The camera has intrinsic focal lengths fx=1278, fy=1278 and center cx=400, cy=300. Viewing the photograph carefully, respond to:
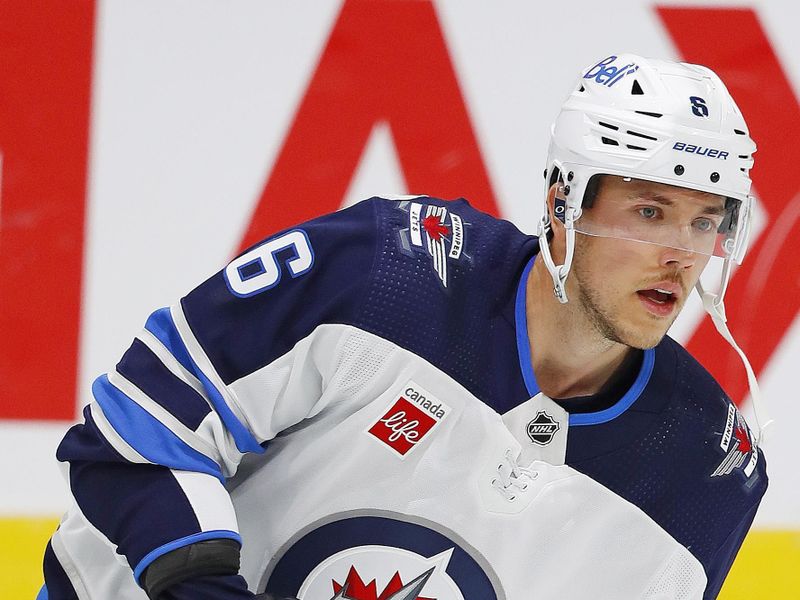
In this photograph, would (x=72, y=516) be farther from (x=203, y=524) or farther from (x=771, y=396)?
(x=771, y=396)

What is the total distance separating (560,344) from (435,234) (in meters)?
0.23

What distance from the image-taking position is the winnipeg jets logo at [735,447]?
70.9 inches

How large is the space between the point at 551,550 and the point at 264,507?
0.40m

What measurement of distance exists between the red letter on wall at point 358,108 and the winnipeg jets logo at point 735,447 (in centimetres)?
91

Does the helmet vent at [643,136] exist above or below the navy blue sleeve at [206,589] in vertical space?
above

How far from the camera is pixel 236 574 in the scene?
1.54 metres

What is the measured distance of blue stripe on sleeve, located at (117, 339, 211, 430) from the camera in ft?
5.03

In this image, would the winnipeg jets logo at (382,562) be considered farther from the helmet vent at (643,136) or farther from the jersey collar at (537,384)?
the helmet vent at (643,136)

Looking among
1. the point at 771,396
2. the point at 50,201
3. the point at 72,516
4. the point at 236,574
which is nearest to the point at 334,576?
the point at 236,574

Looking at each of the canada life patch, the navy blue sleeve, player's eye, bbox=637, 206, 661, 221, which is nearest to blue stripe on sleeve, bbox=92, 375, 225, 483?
the navy blue sleeve

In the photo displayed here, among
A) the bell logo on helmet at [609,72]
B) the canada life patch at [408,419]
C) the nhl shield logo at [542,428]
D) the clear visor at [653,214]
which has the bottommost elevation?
the nhl shield logo at [542,428]

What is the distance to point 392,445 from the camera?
66.8 inches

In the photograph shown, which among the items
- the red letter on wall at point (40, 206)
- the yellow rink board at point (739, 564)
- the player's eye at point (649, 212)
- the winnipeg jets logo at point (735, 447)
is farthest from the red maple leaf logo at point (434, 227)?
the yellow rink board at point (739, 564)

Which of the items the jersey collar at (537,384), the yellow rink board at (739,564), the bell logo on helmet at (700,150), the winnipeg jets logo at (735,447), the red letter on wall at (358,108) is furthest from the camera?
the red letter on wall at (358,108)
